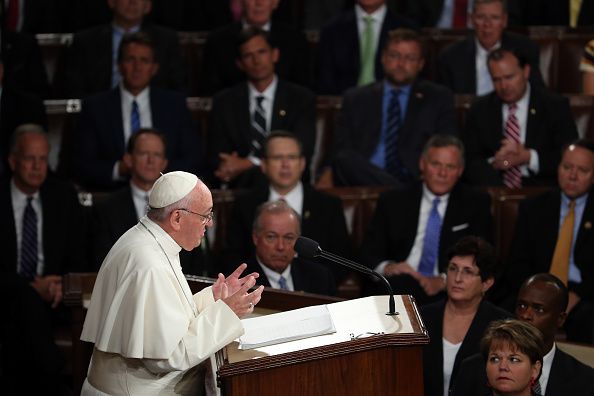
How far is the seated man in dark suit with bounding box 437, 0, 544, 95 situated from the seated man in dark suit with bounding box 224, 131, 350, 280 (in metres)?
1.60

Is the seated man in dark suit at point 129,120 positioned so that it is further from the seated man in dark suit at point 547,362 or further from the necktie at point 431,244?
the seated man in dark suit at point 547,362

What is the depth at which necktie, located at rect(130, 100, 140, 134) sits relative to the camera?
6.63m

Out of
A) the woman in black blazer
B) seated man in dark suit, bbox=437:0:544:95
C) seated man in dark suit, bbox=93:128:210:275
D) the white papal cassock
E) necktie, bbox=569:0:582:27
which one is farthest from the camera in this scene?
necktie, bbox=569:0:582:27

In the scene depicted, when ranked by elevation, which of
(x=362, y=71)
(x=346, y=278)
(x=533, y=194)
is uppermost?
(x=362, y=71)

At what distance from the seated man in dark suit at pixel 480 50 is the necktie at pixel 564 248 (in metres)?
1.52

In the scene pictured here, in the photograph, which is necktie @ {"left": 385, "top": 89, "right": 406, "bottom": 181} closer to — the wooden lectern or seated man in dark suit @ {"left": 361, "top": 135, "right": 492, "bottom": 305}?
seated man in dark suit @ {"left": 361, "top": 135, "right": 492, "bottom": 305}

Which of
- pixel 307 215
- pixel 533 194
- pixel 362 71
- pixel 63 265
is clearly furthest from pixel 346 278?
pixel 362 71

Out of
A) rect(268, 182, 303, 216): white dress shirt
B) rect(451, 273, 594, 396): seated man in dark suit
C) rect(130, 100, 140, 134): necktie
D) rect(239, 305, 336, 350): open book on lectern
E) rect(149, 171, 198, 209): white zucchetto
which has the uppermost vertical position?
rect(149, 171, 198, 209): white zucchetto

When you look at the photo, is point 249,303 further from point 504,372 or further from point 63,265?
point 63,265

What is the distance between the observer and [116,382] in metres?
3.36

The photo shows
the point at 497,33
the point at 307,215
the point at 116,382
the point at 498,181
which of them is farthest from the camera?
the point at 497,33

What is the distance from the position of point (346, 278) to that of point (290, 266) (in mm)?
642

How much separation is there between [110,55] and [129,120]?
0.70 m

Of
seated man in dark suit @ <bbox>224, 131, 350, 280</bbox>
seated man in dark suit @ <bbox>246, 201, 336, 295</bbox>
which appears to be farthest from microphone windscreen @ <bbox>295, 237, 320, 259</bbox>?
→ seated man in dark suit @ <bbox>224, 131, 350, 280</bbox>
